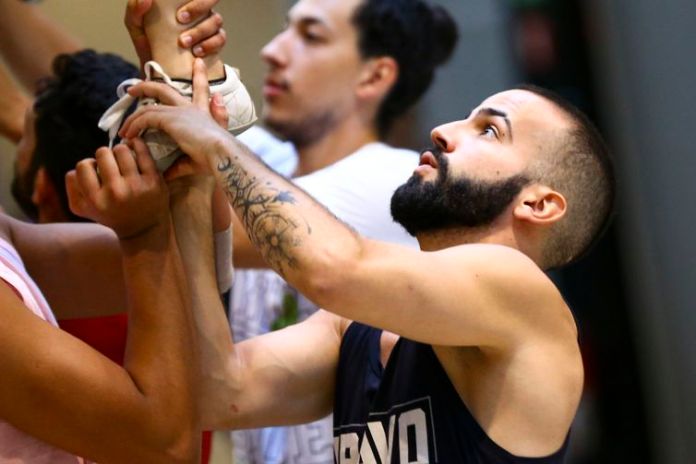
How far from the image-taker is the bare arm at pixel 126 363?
5.40ft

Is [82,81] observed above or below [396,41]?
below

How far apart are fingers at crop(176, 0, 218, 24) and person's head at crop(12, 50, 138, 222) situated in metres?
0.80

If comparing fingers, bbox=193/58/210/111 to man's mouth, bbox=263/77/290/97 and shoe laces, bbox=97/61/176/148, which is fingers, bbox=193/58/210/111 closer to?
shoe laces, bbox=97/61/176/148

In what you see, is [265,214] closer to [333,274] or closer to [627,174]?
[333,274]

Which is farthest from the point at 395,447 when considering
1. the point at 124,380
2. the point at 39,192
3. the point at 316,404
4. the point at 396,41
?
the point at 396,41

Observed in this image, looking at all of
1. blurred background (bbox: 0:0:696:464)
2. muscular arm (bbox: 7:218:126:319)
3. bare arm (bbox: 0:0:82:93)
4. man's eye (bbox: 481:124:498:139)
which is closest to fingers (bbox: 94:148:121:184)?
muscular arm (bbox: 7:218:126:319)

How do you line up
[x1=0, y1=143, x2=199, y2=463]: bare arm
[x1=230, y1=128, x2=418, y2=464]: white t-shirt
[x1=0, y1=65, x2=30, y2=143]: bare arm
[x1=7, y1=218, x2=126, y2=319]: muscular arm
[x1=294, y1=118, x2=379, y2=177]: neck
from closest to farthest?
[x1=0, y1=143, x2=199, y2=463]: bare arm
[x1=7, y1=218, x2=126, y2=319]: muscular arm
[x1=230, y1=128, x2=418, y2=464]: white t-shirt
[x1=0, y1=65, x2=30, y2=143]: bare arm
[x1=294, y1=118, x2=379, y2=177]: neck

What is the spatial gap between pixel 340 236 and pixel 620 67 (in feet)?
10.1

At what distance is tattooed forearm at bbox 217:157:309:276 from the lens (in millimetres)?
1730

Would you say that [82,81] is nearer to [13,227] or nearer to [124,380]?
[13,227]

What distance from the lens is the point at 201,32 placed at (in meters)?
1.94

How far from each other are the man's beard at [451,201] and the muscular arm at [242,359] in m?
0.29

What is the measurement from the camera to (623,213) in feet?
15.0

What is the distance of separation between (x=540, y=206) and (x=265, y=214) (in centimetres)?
47
